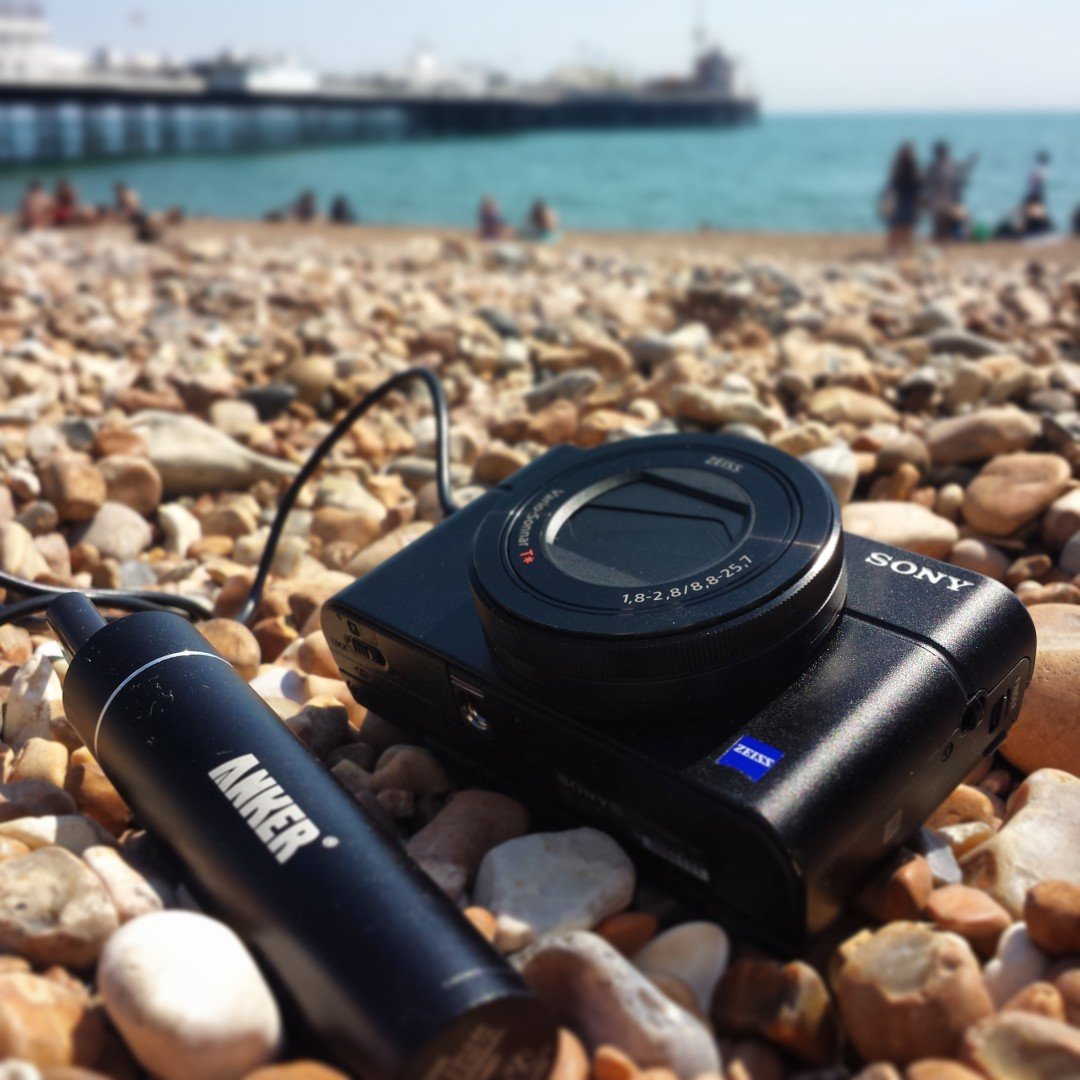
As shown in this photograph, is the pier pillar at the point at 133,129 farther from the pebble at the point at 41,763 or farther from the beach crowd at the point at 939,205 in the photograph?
the pebble at the point at 41,763

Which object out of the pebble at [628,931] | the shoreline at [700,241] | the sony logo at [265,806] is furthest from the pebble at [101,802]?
the shoreline at [700,241]

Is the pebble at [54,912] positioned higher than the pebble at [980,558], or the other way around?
the pebble at [980,558]

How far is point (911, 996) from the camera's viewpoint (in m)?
1.10

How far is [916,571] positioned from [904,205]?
10.2m

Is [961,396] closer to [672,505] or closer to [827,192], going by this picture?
[672,505]

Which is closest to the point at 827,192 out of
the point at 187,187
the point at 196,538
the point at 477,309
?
the point at 187,187

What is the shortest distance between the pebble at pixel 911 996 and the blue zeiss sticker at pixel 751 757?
217 millimetres

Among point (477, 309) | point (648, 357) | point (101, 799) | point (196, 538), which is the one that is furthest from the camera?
point (477, 309)

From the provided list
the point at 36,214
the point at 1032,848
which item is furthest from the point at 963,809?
the point at 36,214

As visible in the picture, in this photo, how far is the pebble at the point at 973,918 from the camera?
48.8 inches

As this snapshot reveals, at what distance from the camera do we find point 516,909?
126cm

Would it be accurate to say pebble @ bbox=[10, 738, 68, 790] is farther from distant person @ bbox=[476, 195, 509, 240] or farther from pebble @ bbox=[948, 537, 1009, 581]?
distant person @ bbox=[476, 195, 509, 240]

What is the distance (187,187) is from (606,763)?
3563 centimetres

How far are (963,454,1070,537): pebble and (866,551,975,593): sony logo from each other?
2.45 ft
